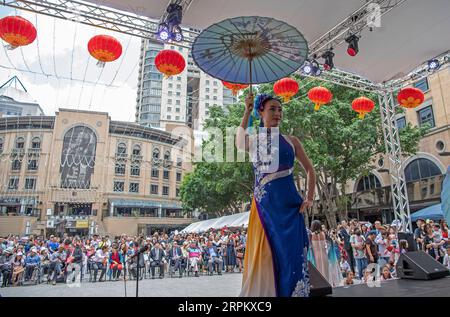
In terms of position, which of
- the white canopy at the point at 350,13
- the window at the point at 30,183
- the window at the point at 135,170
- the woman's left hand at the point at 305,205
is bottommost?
the woman's left hand at the point at 305,205

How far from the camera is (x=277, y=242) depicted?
6.46ft

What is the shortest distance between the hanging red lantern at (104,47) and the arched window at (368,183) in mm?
→ 18410

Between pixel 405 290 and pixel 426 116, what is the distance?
1651 cm

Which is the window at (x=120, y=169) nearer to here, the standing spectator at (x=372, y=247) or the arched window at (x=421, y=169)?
the arched window at (x=421, y=169)

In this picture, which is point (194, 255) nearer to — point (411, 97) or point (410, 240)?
point (410, 240)

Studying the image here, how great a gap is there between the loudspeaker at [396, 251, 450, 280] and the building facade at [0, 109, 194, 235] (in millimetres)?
32316

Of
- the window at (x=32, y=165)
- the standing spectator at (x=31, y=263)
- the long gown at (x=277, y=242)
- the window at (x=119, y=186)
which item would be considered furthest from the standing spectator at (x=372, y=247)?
the window at (x=32, y=165)

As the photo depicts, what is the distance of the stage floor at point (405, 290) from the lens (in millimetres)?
3296

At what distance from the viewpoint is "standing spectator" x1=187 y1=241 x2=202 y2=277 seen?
1181 cm

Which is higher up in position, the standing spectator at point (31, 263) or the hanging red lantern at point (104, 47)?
the hanging red lantern at point (104, 47)

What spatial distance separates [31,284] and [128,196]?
2755 cm

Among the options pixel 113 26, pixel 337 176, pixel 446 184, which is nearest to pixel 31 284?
pixel 113 26

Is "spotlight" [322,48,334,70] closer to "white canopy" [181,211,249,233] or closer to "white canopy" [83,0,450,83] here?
"white canopy" [83,0,450,83]

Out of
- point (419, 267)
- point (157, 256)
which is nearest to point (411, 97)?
point (419, 267)
